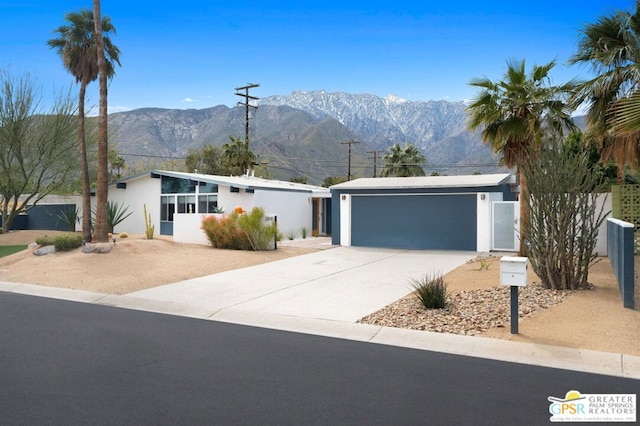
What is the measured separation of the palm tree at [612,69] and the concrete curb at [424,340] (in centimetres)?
722

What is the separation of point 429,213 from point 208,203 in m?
11.0

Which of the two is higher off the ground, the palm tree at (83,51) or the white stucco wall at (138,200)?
the palm tree at (83,51)

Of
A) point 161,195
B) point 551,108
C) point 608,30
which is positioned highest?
point 608,30

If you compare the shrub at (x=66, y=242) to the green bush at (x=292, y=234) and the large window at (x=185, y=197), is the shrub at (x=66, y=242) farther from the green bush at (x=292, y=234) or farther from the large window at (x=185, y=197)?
the green bush at (x=292, y=234)

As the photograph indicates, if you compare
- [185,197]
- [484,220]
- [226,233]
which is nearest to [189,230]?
[226,233]

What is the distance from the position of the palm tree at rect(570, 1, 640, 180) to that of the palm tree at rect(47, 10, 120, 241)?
52.5 feet

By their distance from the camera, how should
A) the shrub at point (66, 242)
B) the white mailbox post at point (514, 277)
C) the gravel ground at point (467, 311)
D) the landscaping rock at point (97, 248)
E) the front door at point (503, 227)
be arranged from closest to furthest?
1. the white mailbox post at point (514, 277)
2. the gravel ground at point (467, 311)
3. the landscaping rock at point (97, 248)
4. the shrub at point (66, 242)
5. the front door at point (503, 227)

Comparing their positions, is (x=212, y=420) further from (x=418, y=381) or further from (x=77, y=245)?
(x=77, y=245)

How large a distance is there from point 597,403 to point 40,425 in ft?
16.2

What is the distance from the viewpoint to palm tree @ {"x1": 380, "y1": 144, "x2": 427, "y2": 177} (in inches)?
1953

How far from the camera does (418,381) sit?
5.74 m

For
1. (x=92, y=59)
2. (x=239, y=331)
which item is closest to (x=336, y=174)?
(x=92, y=59)

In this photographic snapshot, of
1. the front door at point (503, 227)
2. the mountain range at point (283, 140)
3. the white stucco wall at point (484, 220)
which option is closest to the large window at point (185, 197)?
the white stucco wall at point (484, 220)

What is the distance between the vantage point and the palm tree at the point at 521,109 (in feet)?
49.8
